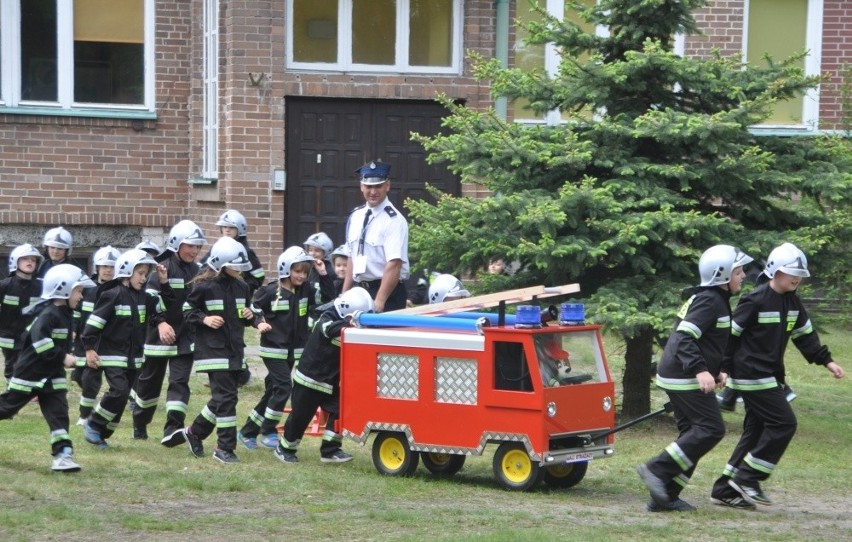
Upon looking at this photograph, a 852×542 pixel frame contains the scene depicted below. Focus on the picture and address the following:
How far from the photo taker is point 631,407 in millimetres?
12945

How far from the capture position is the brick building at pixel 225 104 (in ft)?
61.0

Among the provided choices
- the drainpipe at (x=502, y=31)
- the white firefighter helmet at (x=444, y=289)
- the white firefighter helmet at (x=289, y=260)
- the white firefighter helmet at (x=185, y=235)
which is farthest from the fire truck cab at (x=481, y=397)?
the drainpipe at (x=502, y=31)

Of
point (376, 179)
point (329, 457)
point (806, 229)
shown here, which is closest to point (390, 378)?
point (329, 457)

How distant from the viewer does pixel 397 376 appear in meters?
10.2

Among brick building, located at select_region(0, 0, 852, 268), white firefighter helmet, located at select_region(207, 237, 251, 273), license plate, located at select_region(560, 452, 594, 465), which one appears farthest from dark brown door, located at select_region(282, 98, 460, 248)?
license plate, located at select_region(560, 452, 594, 465)

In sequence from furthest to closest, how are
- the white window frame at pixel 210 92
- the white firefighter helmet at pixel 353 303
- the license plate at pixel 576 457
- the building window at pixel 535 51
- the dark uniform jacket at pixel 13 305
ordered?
1. the building window at pixel 535 51
2. the white window frame at pixel 210 92
3. the dark uniform jacket at pixel 13 305
4. the white firefighter helmet at pixel 353 303
5. the license plate at pixel 576 457

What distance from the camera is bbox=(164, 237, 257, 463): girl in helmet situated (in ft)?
35.2

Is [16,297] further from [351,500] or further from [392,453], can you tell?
[351,500]

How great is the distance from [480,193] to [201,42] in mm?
4311

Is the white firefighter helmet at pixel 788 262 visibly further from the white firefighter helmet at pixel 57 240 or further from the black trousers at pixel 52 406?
the white firefighter helmet at pixel 57 240

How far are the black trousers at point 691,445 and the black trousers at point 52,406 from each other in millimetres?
4026

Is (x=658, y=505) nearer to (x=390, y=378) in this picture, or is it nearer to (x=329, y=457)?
(x=390, y=378)

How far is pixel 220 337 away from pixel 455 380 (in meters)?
1.98

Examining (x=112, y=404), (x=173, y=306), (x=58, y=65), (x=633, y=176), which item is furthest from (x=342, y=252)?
(x=58, y=65)
